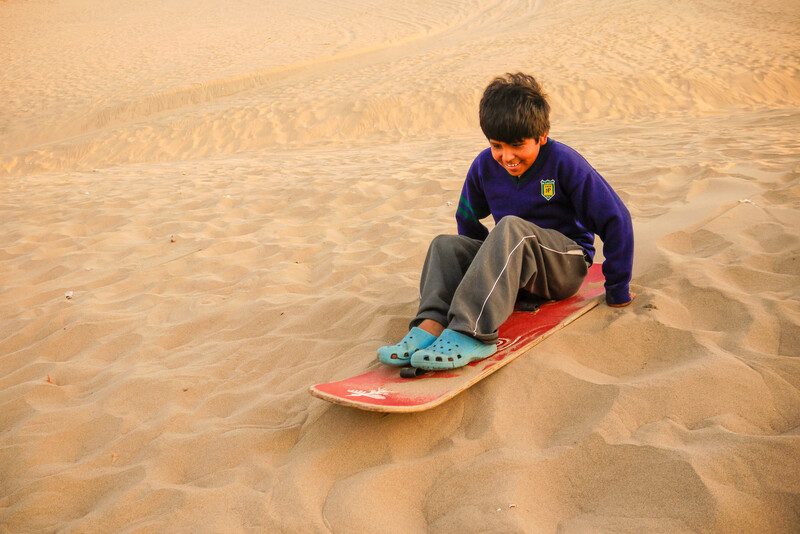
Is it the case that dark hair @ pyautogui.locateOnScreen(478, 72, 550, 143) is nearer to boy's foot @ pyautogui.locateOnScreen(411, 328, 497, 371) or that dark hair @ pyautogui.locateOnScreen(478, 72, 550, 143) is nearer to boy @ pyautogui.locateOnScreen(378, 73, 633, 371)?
boy @ pyautogui.locateOnScreen(378, 73, 633, 371)

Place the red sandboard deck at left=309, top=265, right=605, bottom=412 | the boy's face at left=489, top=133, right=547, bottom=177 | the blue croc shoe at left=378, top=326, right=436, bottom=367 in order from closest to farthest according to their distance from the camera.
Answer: the red sandboard deck at left=309, top=265, right=605, bottom=412 → the blue croc shoe at left=378, top=326, right=436, bottom=367 → the boy's face at left=489, top=133, right=547, bottom=177

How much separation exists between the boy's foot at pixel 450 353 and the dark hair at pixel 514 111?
840mm

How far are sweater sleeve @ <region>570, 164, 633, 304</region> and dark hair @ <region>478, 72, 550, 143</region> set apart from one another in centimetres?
32

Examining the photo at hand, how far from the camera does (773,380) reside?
1.96 meters

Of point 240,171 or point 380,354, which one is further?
point 240,171

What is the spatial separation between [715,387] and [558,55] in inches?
466

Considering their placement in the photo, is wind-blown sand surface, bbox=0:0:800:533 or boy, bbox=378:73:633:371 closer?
wind-blown sand surface, bbox=0:0:800:533

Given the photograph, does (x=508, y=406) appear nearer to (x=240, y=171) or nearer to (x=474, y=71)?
(x=240, y=171)

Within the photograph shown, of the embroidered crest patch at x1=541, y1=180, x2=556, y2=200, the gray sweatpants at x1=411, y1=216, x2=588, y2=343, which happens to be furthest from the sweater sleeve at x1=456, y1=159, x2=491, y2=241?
the embroidered crest patch at x1=541, y1=180, x2=556, y2=200

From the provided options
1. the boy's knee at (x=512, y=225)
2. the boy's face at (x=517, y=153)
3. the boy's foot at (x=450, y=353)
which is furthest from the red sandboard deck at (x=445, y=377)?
the boy's face at (x=517, y=153)

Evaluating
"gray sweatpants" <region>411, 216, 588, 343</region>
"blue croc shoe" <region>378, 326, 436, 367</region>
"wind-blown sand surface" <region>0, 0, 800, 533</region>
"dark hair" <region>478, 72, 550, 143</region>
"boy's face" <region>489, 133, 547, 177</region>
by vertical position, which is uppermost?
"dark hair" <region>478, 72, 550, 143</region>

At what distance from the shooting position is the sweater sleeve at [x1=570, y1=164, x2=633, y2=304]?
2.44m

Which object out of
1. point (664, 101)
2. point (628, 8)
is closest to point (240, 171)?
point (664, 101)

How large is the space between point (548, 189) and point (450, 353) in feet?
3.06
